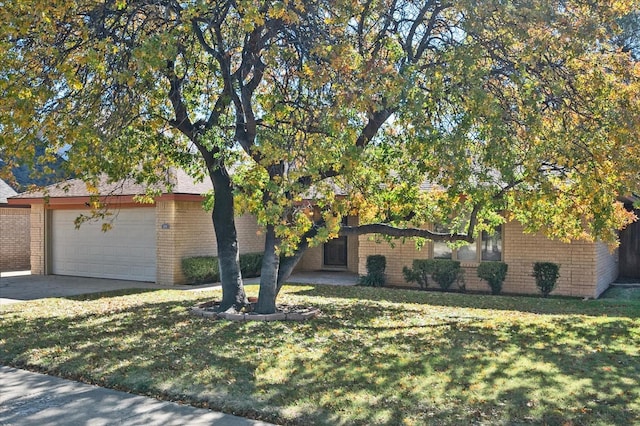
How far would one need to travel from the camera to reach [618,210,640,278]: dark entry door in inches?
773

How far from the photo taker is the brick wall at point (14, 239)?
22953 mm

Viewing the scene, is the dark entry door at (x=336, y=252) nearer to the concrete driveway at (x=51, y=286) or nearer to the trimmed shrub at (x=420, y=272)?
the trimmed shrub at (x=420, y=272)

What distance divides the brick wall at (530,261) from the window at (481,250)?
19cm

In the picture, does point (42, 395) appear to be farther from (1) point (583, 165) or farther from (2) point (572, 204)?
(2) point (572, 204)

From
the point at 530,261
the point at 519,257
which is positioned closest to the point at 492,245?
the point at 519,257

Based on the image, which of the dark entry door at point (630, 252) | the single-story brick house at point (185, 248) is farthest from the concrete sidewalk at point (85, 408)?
the dark entry door at point (630, 252)

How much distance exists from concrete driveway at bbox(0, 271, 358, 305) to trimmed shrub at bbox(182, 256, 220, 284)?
0.35 m

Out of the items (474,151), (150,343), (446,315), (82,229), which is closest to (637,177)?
(474,151)

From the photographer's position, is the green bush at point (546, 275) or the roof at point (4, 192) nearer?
the green bush at point (546, 275)

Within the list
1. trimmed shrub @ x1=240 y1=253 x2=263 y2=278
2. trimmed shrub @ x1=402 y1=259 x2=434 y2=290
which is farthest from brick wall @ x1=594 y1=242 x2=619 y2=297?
trimmed shrub @ x1=240 y1=253 x2=263 y2=278

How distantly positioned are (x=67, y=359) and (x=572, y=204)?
844 centimetres

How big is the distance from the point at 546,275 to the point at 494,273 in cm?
125

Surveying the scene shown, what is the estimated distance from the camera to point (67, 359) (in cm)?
786

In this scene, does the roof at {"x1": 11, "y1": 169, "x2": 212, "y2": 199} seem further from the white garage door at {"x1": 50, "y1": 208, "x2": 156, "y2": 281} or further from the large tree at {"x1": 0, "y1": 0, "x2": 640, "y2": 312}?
the large tree at {"x1": 0, "y1": 0, "x2": 640, "y2": 312}
